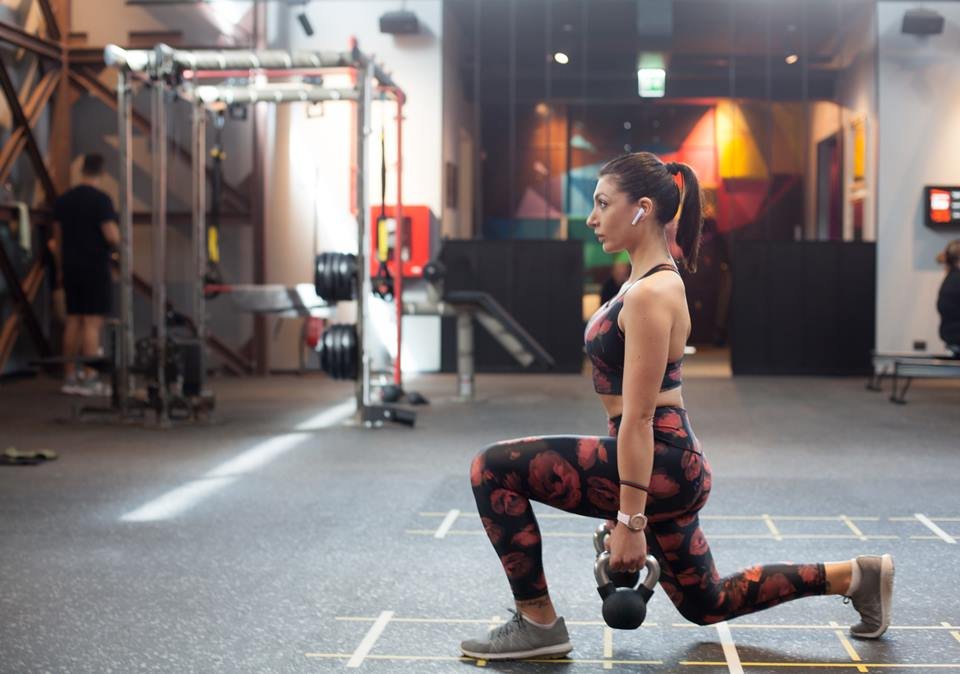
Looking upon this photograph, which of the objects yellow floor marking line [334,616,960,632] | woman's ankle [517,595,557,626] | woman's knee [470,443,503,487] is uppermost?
woman's knee [470,443,503,487]

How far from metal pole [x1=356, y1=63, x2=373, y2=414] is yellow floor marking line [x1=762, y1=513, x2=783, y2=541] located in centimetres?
356

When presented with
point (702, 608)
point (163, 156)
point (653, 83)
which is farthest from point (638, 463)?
point (653, 83)

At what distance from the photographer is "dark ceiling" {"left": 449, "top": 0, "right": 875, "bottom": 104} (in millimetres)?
12922

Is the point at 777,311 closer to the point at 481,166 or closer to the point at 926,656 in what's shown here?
the point at 481,166

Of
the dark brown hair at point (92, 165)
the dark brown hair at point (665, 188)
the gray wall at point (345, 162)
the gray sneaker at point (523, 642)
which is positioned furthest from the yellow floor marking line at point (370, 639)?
the gray wall at point (345, 162)

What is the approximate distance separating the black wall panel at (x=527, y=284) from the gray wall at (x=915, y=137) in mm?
3026

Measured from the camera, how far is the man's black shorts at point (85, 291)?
32.6ft

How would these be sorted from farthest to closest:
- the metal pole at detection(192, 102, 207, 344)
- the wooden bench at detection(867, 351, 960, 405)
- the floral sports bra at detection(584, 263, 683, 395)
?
the wooden bench at detection(867, 351, 960, 405)
the metal pole at detection(192, 102, 207, 344)
the floral sports bra at detection(584, 263, 683, 395)

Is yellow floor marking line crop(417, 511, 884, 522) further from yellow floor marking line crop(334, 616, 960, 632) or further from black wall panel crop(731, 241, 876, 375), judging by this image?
black wall panel crop(731, 241, 876, 375)

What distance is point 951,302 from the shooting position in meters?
9.70

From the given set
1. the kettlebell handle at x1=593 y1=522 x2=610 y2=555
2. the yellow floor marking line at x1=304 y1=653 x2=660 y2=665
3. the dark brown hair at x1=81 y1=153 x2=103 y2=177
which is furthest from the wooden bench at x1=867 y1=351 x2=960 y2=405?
the kettlebell handle at x1=593 y1=522 x2=610 y2=555

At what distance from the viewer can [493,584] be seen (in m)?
3.98

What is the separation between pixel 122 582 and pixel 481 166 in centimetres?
967

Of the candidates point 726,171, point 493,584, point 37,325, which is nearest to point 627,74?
point 726,171
